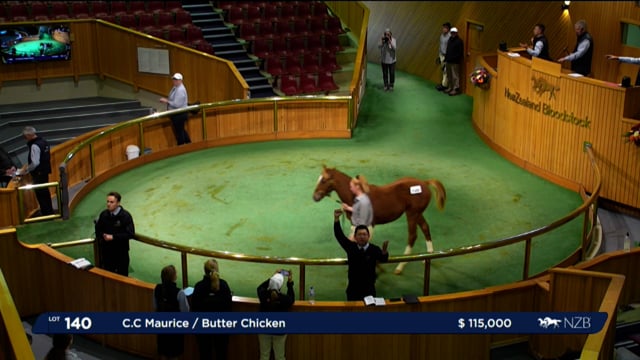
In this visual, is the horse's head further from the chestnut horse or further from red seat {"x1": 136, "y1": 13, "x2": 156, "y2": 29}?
red seat {"x1": 136, "y1": 13, "x2": 156, "y2": 29}

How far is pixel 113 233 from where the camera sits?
37.4 ft

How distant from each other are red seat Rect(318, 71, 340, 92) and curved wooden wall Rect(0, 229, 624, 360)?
34.2ft

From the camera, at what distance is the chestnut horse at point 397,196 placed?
1214cm

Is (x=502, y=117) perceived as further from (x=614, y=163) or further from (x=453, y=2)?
(x=453, y=2)

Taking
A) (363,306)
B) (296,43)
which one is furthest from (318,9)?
(363,306)

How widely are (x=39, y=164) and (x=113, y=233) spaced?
10.6 feet

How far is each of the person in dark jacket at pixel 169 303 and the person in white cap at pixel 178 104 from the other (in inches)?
305

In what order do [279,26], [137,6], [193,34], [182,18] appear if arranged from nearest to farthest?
[193,34] < [182,18] < [137,6] < [279,26]

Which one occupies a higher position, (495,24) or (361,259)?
(495,24)

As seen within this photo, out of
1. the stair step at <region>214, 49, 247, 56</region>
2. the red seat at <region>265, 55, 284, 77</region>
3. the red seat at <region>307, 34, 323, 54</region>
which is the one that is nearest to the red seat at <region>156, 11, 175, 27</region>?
the stair step at <region>214, 49, 247, 56</region>

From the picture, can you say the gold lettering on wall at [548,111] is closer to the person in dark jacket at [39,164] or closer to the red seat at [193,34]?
the red seat at [193,34]

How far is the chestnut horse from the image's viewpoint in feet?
39.8

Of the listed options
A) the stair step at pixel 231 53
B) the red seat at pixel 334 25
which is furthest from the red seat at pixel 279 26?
the stair step at pixel 231 53

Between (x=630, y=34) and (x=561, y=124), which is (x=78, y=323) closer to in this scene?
(x=561, y=124)
